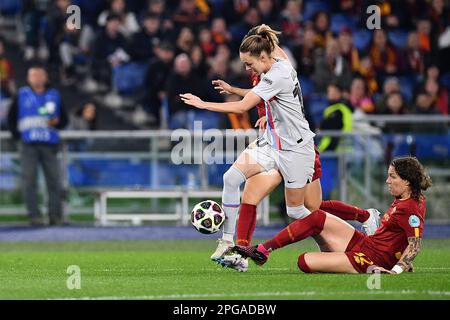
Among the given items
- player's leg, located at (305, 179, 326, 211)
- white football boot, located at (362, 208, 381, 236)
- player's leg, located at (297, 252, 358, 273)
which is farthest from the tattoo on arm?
player's leg, located at (305, 179, 326, 211)

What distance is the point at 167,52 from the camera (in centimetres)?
2184

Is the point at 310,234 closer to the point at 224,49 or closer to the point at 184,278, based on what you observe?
the point at 184,278

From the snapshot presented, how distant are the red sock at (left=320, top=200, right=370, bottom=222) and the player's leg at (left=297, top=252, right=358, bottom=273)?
1065 millimetres

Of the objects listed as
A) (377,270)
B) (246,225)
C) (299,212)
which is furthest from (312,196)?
(377,270)

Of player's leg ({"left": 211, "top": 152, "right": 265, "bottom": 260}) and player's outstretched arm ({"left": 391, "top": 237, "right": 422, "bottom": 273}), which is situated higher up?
player's leg ({"left": 211, "top": 152, "right": 265, "bottom": 260})

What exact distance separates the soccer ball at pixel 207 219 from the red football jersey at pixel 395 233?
1598mm

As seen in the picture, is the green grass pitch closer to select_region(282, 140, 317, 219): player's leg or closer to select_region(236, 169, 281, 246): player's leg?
select_region(236, 169, 281, 246): player's leg

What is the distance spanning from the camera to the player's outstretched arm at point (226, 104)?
10680 millimetres

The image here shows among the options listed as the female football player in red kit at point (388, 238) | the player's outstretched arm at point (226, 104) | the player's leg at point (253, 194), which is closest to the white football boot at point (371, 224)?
the female football player in red kit at point (388, 238)

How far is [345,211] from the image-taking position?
1187 centimetres

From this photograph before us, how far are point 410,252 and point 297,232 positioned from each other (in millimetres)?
1025

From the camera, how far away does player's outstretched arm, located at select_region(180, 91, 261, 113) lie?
10.7m
